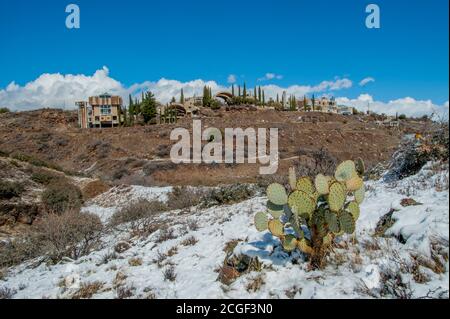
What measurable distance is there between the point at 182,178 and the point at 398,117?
5216 cm

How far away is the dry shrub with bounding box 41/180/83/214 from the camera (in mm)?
13617

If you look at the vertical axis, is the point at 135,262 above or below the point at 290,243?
below

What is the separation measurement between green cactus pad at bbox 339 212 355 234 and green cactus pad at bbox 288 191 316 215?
0.35m

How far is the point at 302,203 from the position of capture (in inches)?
174

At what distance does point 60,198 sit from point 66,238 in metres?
7.33

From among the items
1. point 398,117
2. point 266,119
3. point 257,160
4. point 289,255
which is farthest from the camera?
point 398,117

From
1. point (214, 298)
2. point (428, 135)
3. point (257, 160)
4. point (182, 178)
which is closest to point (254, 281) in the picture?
point (214, 298)

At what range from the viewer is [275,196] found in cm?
481

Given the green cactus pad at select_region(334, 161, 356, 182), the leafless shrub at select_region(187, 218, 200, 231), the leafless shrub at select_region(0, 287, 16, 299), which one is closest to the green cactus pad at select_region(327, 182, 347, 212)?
the green cactus pad at select_region(334, 161, 356, 182)

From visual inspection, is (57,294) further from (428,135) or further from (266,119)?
(266,119)

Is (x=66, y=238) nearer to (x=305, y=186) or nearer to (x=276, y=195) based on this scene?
(x=276, y=195)

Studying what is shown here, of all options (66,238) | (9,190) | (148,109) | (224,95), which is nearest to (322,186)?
(66,238)

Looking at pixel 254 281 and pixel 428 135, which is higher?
pixel 428 135

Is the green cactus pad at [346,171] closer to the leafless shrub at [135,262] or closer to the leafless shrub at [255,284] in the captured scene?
the leafless shrub at [255,284]
